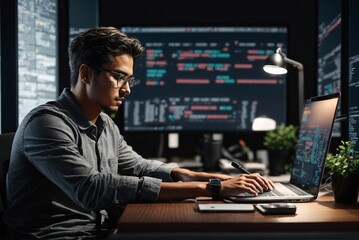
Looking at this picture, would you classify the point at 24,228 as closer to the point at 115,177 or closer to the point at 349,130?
the point at 115,177

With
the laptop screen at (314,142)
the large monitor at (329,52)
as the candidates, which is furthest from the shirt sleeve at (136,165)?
the large monitor at (329,52)

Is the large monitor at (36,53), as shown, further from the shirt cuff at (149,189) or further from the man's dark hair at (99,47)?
the shirt cuff at (149,189)

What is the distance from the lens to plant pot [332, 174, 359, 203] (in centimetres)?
137

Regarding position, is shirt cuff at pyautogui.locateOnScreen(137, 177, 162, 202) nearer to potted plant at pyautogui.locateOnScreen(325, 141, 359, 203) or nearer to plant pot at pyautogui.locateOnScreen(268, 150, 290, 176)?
potted plant at pyautogui.locateOnScreen(325, 141, 359, 203)

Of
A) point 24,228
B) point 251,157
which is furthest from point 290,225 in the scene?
point 251,157

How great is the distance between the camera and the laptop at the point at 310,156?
139 cm

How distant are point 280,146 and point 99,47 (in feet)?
4.29

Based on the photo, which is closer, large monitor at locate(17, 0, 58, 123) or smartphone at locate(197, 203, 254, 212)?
smartphone at locate(197, 203, 254, 212)

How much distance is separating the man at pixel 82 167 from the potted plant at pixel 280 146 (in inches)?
35.5

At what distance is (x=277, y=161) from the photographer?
7.93ft

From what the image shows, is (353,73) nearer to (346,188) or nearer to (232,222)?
(346,188)

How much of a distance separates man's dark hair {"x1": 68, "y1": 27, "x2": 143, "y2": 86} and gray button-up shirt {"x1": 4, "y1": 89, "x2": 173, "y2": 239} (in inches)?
5.1

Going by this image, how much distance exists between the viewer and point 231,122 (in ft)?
8.31

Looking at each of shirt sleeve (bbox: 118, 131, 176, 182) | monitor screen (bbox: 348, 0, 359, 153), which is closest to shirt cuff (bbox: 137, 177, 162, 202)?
shirt sleeve (bbox: 118, 131, 176, 182)
